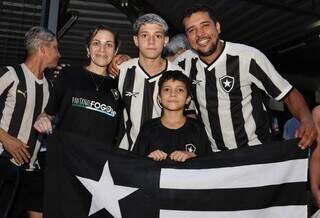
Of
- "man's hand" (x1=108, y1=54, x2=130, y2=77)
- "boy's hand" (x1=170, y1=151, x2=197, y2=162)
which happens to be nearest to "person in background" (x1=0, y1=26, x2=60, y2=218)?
"man's hand" (x1=108, y1=54, x2=130, y2=77)

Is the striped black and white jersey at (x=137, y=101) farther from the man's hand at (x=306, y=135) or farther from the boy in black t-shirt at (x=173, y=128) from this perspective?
the man's hand at (x=306, y=135)

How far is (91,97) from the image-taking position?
3.37 metres

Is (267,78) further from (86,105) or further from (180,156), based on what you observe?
(86,105)

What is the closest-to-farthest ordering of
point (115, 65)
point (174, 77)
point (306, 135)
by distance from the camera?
point (306, 135)
point (174, 77)
point (115, 65)

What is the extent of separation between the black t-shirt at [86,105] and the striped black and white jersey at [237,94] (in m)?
0.68

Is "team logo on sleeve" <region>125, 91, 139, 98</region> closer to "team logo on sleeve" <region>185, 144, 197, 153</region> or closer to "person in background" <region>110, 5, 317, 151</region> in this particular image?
"person in background" <region>110, 5, 317, 151</region>

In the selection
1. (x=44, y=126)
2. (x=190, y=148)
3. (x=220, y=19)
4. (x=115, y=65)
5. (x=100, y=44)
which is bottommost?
(x=190, y=148)

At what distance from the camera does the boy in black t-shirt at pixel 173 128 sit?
3098 millimetres

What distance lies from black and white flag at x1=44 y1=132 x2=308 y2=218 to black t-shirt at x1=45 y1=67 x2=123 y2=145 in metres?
0.42

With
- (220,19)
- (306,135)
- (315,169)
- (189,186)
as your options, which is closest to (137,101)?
(189,186)

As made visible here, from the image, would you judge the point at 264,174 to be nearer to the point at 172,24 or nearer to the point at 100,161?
the point at 100,161

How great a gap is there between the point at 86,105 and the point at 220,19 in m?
5.03

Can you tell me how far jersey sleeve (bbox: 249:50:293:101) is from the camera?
3227mm

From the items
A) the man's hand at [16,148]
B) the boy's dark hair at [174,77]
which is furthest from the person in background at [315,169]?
the man's hand at [16,148]
